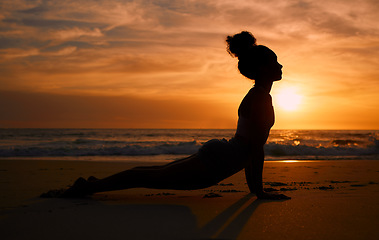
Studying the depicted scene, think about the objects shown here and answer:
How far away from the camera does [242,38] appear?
360 cm

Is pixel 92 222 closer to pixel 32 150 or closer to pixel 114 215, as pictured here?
pixel 114 215

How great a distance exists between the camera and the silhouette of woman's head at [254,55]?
361cm

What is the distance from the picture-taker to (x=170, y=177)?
3.36 meters

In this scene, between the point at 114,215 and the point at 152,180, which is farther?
the point at 152,180

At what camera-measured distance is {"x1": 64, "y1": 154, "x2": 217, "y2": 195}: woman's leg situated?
11.0 ft

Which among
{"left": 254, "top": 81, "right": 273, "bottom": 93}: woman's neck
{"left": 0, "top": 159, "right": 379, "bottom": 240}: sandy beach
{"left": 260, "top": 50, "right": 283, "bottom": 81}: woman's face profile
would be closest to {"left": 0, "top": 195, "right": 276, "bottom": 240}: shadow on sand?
{"left": 0, "top": 159, "right": 379, "bottom": 240}: sandy beach

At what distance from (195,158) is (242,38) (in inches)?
53.6

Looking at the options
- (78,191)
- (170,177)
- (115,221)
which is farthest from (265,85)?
(78,191)

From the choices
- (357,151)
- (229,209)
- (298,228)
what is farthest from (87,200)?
(357,151)

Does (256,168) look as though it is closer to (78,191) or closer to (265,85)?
(265,85)

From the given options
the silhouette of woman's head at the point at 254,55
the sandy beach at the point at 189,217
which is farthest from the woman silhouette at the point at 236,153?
the sandy beach at the point at 189,217

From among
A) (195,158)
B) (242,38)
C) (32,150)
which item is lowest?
(32,150)

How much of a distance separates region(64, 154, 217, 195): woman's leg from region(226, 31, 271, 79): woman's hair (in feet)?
3.76

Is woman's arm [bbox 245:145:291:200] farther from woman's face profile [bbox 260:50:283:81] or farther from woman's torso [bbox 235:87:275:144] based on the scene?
woman's face profile [bbox 260:50:283:81]
